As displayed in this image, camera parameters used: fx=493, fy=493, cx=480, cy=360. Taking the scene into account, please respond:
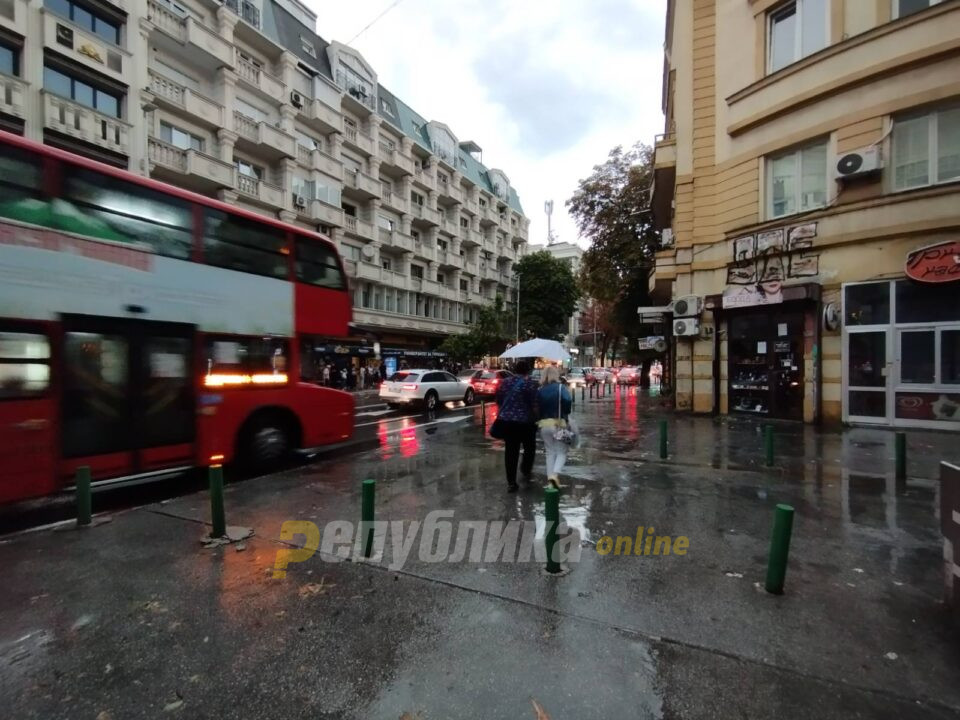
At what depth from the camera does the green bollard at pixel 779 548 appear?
3.63 metres

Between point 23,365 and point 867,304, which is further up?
point 867,304

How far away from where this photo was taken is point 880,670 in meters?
2.91

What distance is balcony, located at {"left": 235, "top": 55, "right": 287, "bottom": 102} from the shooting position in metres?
24.1

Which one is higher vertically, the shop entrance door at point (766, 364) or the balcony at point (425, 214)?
the balcony at point (425, 214)

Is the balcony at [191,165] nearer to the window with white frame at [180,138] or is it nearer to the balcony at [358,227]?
the window with white frame at [180,138]

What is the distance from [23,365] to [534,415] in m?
6.07

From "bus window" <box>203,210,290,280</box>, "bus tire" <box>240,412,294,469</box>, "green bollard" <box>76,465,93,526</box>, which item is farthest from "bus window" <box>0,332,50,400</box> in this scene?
"bus tire" <box>240,412,294,469</box>

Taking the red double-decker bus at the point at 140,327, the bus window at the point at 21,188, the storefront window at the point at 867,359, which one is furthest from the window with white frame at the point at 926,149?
the bus window at the point at 21,188

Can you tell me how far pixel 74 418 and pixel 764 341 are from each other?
15.1m

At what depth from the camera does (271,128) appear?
25.4m

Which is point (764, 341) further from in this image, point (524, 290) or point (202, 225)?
point (524, 290)

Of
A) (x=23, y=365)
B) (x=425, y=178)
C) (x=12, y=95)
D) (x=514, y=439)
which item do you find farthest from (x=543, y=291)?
(x=23, y=365)

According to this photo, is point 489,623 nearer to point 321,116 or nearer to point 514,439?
point 514,439

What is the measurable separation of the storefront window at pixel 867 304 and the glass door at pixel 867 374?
0.28 meters
